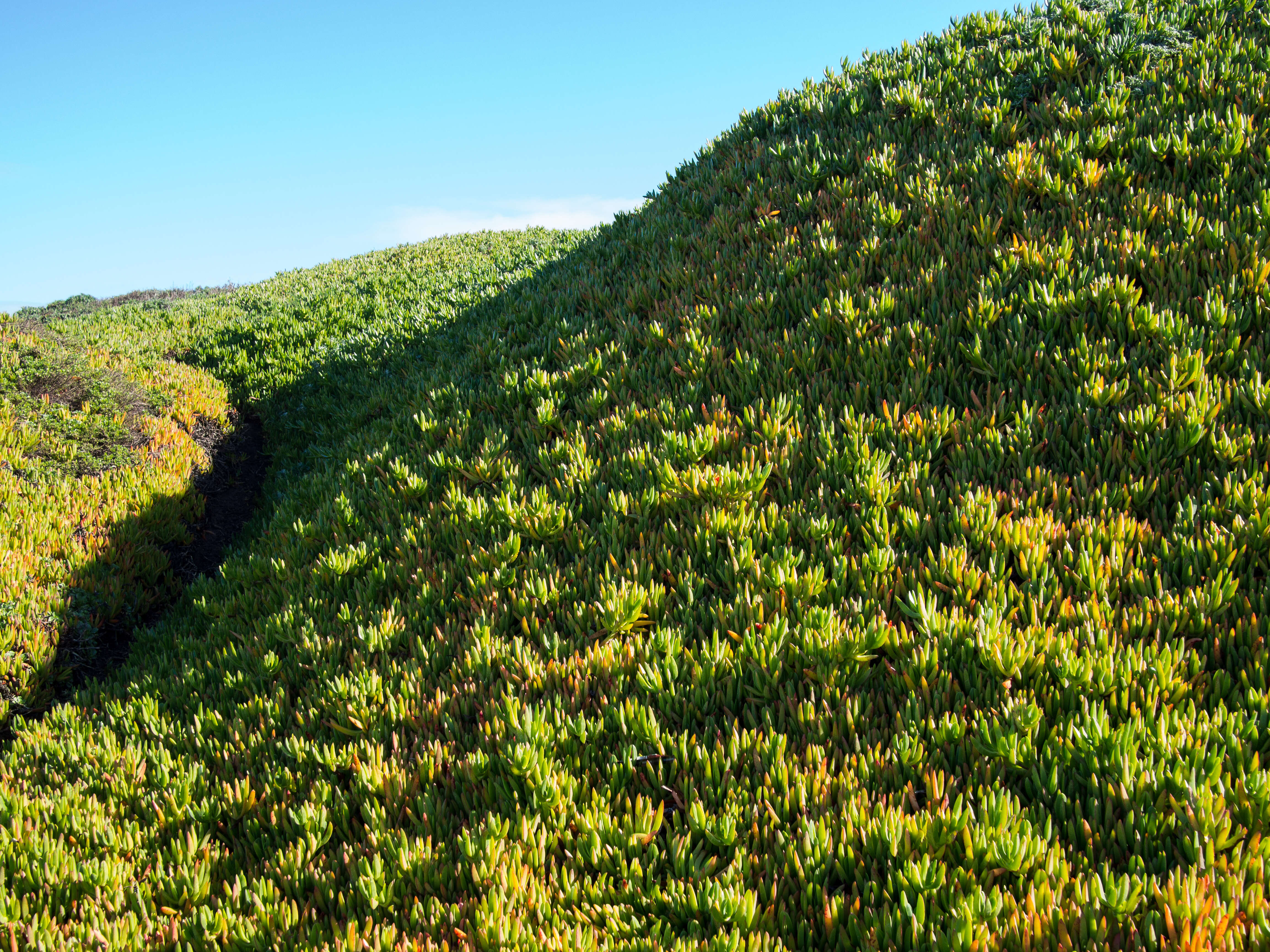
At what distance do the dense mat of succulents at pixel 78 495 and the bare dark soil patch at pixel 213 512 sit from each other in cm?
Result: 12

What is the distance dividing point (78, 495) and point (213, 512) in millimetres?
1530

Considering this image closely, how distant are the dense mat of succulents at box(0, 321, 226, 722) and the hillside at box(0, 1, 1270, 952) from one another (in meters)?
0.87

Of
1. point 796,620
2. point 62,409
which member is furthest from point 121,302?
point 796,620

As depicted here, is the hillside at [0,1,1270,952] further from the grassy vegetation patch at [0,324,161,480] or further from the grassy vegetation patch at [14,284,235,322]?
the grassy vegetation patch at [14,284,235,322]

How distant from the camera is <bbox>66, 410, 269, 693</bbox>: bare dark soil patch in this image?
6.38 m

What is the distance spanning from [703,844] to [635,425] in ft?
12.1

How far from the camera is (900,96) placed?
9266mm

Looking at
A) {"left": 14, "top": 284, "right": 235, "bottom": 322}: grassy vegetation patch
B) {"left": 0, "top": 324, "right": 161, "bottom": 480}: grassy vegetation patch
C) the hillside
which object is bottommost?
the hillside

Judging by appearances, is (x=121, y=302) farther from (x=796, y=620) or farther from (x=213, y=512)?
(x=796, y=620)

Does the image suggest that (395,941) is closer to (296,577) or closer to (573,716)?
(573,716)

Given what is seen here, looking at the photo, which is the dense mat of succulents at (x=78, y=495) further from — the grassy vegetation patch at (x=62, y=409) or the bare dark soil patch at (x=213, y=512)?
the bare dark soil patch at (x=213, y=512)

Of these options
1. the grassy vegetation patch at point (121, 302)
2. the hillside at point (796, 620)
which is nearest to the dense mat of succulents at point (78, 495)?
the hillside at point (796, 620)

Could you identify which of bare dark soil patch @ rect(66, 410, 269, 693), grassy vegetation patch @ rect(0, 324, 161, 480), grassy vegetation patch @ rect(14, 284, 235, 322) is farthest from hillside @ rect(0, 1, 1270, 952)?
grassy vegetation patch @ rect(14, 284, 235, 322)

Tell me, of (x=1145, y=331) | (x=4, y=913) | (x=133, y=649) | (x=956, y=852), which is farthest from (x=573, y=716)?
(x=1145, y=331)
